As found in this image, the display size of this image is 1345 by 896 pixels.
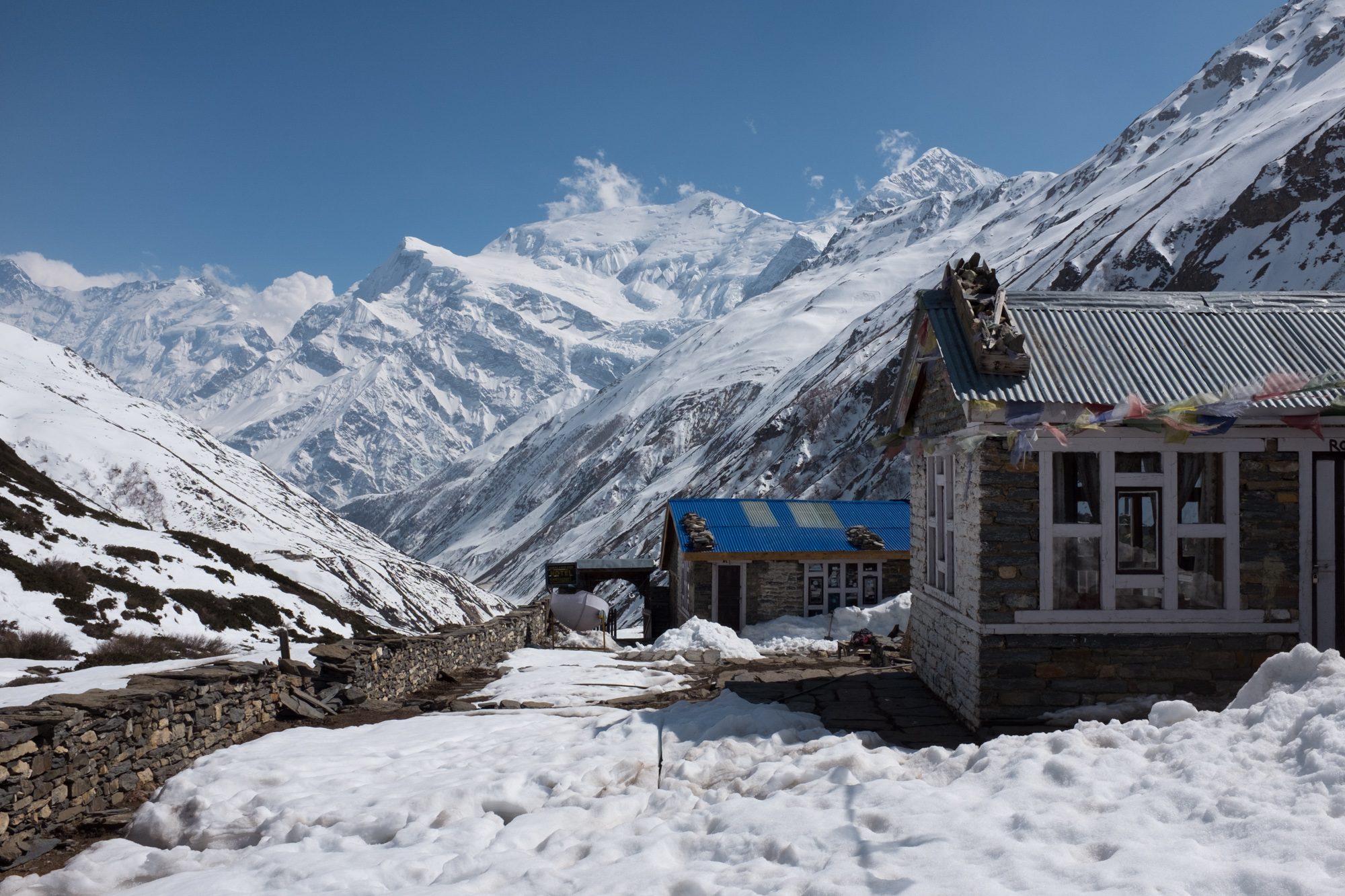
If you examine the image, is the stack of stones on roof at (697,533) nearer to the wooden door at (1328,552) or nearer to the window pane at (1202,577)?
the window pane at (1202,577)

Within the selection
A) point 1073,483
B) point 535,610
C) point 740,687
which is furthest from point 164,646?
point 1073,483

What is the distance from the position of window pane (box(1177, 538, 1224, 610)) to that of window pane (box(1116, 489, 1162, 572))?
1373 mm

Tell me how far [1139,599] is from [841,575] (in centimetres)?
1525

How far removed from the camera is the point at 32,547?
27.4 meters

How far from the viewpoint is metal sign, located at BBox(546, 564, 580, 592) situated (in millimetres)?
33359

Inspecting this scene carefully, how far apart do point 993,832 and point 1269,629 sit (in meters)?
5.80

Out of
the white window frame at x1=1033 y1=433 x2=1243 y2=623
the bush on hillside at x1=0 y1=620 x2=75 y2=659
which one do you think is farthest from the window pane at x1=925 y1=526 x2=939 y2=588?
the bush on hillside at x1=0 y1=620 x2=75 y2=659

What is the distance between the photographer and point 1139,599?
9742 mm

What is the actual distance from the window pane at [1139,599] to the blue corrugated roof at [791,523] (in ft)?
48.1

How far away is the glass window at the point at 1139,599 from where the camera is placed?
376 inches

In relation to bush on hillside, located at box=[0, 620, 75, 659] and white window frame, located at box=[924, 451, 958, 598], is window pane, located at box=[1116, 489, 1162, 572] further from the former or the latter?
bush on hillside, located at box=[0, 620, 75, 659]

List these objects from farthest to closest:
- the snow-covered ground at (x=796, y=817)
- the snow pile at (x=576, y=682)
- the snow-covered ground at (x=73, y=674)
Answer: the snow pile at (x=576, y=682) → the snow-covered ground at (x=73, y=674) → the snow-covered ground at (x=796, y=817)

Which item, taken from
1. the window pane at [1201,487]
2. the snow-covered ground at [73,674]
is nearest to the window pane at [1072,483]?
the window pane at [1201,487]

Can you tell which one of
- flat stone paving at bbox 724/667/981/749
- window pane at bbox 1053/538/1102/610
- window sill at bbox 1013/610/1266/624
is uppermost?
window pane at bbox 1053/538/1102/610
